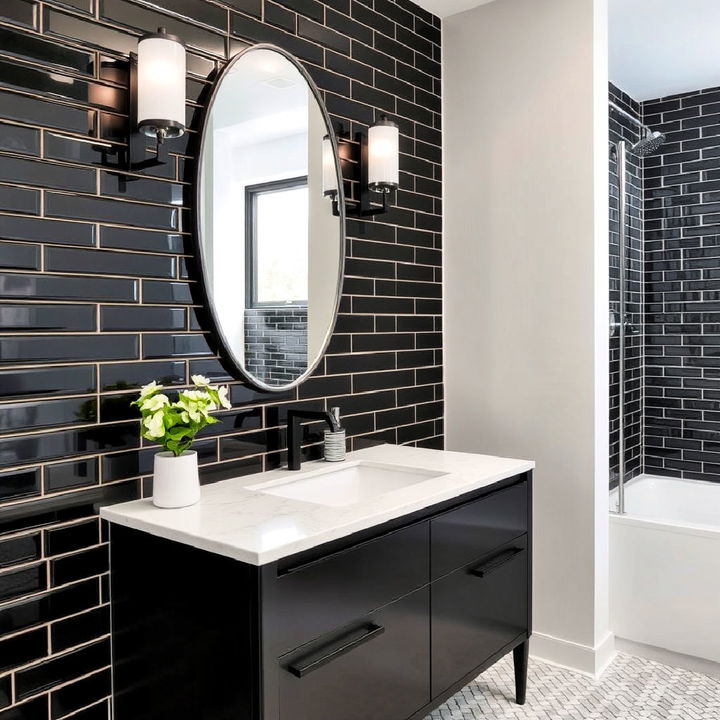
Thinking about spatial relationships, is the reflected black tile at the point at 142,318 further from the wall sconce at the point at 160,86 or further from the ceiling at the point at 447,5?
the ceiling at the point at 447,5

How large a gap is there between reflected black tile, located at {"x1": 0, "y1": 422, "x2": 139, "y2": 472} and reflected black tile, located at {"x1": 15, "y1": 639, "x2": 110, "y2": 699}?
0.47 meters

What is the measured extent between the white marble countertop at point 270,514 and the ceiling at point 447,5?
194 cm

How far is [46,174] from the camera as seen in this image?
1.62 meters

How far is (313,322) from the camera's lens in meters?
2.36

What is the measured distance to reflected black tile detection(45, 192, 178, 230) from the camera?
1650 mm

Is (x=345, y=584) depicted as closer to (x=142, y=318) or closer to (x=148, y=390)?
(x=148, y=390)

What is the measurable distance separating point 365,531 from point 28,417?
84cm

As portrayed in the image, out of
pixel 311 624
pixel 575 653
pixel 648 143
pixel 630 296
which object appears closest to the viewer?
pixel 311 624

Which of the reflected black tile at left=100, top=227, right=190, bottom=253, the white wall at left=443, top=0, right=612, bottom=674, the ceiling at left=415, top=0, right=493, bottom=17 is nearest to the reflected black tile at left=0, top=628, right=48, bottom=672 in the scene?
the reflected black tile at left=100, top=227, right=190, bottom=253

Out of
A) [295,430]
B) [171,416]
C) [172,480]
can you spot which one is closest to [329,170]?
[295,430]

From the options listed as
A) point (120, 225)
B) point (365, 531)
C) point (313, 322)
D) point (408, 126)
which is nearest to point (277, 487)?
point (365, 531)

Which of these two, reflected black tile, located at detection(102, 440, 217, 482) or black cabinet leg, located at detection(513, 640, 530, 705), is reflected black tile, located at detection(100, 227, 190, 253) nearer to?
reflected black tile, located at detection(102, 440, 217, 482)

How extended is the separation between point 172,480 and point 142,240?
2.10ft

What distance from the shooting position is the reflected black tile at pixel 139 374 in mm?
1757
